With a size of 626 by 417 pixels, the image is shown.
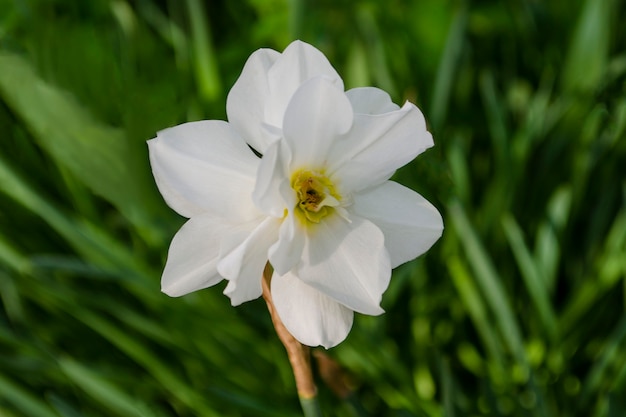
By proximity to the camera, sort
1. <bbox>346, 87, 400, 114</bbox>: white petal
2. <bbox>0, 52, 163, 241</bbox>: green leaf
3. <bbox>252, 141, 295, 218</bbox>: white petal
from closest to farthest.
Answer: <bbox>252, 141, 295, 218</bbox>: white petal → <bbox>346, 87, 400, 114</bbox>: white petal → <bbox>0, 52, 163, 241</bbox>: green leaf

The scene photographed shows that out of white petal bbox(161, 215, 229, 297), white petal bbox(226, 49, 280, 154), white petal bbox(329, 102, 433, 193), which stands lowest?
white petal bbox(161, 215, 229, 297)

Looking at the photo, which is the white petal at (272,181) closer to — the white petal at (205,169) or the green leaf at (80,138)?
the white petal at (205,169)

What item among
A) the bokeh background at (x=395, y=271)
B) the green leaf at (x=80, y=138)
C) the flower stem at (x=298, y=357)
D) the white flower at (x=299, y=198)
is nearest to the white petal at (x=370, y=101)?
the white flower at (x=299, y=198)

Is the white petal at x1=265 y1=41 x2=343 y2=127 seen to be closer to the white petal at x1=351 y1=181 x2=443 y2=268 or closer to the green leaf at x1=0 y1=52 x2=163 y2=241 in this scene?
the white petal at x1=351 y1=181 x2=443 y2=268

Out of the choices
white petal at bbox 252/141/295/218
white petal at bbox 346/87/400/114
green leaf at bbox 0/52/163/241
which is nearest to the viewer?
white petal at bbox 252/141/295/218

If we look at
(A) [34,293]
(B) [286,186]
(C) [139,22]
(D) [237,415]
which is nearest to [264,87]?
(B) [286,186]

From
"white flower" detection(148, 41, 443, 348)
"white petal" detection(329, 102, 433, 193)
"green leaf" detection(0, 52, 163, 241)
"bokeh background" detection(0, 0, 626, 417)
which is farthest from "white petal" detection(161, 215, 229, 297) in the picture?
"green leaf" detection(0, 52, 163, 241)

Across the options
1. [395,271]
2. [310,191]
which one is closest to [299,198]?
[310,191]
